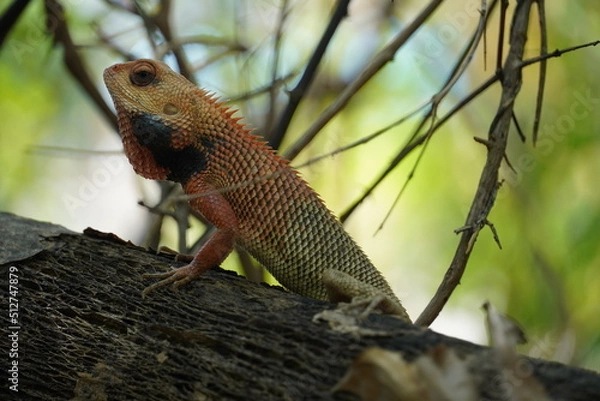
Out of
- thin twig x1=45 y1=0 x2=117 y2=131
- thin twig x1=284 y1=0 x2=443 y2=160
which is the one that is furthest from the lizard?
thin twig x1=45 y1=0 x2=117 y2=131

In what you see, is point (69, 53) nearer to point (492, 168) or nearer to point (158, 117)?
point (158, 117)

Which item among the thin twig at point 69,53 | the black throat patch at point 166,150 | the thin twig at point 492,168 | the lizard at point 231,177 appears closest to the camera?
the thin twig at point 492,168

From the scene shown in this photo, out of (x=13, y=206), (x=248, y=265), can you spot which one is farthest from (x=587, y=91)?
(x=13, y=206)

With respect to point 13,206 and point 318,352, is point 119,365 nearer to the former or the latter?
point 318,352

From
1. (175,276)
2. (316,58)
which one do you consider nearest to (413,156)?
(316,58)

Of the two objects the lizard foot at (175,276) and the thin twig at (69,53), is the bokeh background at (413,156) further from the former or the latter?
the lizard foot at (175,276)

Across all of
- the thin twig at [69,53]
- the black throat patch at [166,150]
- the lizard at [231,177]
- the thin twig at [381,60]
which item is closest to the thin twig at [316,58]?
the thin twig at [381,60]

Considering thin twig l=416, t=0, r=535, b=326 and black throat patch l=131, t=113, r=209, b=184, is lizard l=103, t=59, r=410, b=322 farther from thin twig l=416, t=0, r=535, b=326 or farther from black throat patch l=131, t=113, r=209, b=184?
thin twig l=416, t=0, r=535, b=326
